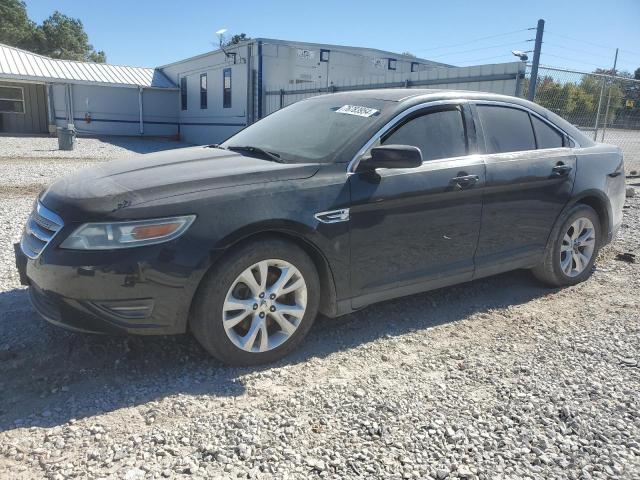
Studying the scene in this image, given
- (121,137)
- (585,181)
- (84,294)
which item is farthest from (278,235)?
(121,137)

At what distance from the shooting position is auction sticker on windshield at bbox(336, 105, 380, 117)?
12.5 ft

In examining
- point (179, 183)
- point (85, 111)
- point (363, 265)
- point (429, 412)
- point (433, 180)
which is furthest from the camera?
point (85, 111)

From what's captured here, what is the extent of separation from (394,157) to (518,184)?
1.47 meters

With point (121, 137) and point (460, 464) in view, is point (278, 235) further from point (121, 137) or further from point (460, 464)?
point (121, 137)

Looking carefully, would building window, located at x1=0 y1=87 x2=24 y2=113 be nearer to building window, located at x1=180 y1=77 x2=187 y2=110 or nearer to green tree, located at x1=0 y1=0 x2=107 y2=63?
building window, located at x1=180 y1=77 x2=187 y2=110

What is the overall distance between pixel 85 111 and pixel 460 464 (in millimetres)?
28726

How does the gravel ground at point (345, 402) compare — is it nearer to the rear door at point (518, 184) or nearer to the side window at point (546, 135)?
the rear door at point (518, 184)

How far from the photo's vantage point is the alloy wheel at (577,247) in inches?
190

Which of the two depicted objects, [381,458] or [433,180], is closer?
[381,458]

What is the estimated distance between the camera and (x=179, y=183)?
3057mm

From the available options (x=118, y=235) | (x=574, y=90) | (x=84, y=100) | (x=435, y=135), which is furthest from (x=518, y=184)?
Result: (x=84, y=100)

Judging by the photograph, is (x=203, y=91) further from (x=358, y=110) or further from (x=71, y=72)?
(x=358, y=110)

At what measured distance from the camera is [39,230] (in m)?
3.12

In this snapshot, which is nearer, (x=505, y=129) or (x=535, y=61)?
(x=505, y=129)
